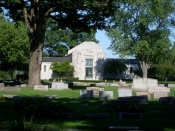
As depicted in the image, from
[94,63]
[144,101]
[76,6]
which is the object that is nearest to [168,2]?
[94,63]

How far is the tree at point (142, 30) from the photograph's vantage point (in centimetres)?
5500

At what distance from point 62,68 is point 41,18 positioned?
40.0 meters

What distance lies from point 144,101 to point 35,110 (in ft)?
24.6

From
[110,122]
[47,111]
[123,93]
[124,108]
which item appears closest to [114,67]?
[123,93]

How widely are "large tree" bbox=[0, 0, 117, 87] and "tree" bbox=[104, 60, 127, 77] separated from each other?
39.7 m

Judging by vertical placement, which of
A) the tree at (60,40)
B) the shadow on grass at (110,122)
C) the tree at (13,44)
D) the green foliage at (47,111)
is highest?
the tree at (60,40)

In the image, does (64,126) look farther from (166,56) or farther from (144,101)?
(166,56)

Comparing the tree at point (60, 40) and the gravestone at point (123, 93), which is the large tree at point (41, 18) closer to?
the gravestone at point (123, 93)

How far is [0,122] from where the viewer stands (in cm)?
1109

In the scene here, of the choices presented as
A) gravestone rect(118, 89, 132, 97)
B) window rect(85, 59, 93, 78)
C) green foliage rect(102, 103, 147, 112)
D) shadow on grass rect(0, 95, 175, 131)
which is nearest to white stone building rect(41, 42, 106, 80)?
window rect(85, 59, 93, 78)

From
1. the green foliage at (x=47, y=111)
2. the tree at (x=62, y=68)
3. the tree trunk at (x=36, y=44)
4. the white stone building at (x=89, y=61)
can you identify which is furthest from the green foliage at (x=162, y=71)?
the green foliage at (x=47, y=111)

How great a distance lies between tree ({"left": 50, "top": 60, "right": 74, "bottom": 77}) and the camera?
7169 cm

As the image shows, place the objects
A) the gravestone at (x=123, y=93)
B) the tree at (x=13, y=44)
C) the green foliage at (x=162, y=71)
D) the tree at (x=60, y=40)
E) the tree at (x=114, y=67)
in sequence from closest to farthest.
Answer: the gravestone at (x=123, y=93), the tree at (x=13, y=44), the green foliage at (x=162, y=71), the tree at (x=114, y=67), the tree at (x=60, y=40)

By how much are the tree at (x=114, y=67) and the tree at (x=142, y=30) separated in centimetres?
1571
